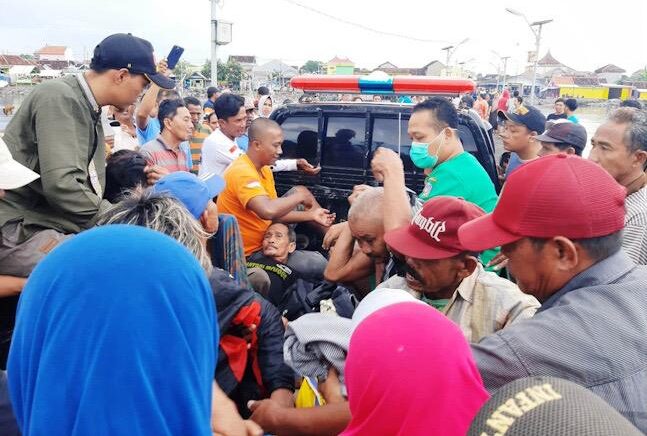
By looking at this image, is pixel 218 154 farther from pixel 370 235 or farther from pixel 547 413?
pixel 547 413

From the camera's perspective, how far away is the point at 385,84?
4.27 m

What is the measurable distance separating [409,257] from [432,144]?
5.45ft

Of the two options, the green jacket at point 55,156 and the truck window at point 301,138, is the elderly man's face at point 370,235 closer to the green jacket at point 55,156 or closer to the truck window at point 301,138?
the green jacket at point 55,156

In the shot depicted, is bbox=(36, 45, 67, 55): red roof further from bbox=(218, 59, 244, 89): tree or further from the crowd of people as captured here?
the crowd of people

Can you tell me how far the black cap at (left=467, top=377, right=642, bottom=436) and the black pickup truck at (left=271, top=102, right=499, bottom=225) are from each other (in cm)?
340

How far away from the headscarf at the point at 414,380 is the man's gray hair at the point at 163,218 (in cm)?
99

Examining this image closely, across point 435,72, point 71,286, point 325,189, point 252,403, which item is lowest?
point 252,403

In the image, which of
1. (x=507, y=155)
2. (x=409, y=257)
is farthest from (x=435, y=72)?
(x=409, y=257)

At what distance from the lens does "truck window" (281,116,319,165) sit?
445 centimetres

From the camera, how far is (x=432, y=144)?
3404 millimetres

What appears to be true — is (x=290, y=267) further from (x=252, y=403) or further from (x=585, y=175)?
(x=585, y=175)

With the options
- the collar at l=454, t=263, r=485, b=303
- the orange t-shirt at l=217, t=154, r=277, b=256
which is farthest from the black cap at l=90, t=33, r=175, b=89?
the collar at l=454, t=263, r=485, b=303

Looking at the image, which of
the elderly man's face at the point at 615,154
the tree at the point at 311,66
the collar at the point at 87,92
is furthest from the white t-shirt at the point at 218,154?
the tree at the point at 311,66

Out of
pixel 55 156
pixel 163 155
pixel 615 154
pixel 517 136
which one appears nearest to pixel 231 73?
pixel 163 155
